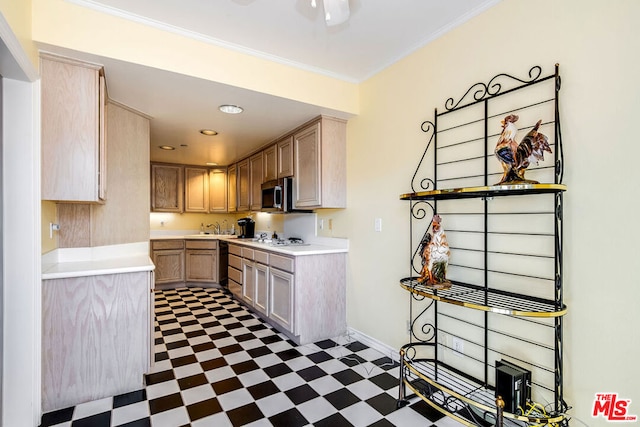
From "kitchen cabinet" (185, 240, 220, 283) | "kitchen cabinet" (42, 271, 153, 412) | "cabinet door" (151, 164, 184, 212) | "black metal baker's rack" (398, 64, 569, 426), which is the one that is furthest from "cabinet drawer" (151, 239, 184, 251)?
"black metal baker's rack" (398, 64, 569, 426)

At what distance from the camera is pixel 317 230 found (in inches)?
141

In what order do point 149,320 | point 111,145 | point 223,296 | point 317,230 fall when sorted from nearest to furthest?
point 149,320
point 111,145
point 317,230
point 223,296

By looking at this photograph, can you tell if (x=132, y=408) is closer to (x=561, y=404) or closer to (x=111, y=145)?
(x=111, y=145)

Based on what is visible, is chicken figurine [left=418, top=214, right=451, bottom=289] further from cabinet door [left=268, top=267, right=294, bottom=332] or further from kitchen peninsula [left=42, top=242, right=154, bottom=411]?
kitchen peninsula [left=42, top=242, right=154, bottom=411]

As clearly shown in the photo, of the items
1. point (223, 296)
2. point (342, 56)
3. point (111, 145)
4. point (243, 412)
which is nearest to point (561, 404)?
point (243, 412)

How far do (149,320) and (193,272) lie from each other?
2.95 m

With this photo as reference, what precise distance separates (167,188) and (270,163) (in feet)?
7.89

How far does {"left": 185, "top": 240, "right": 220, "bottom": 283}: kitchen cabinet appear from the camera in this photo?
16.3 ft

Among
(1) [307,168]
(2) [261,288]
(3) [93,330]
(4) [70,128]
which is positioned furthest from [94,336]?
(1) [307,168]

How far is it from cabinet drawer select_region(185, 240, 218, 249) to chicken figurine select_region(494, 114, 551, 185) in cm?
441

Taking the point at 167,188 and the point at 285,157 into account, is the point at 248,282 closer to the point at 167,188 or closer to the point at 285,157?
the point at 285,157

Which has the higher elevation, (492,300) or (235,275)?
(492,300)

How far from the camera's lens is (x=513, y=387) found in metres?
1.50

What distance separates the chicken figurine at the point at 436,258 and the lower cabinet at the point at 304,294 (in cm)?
125
